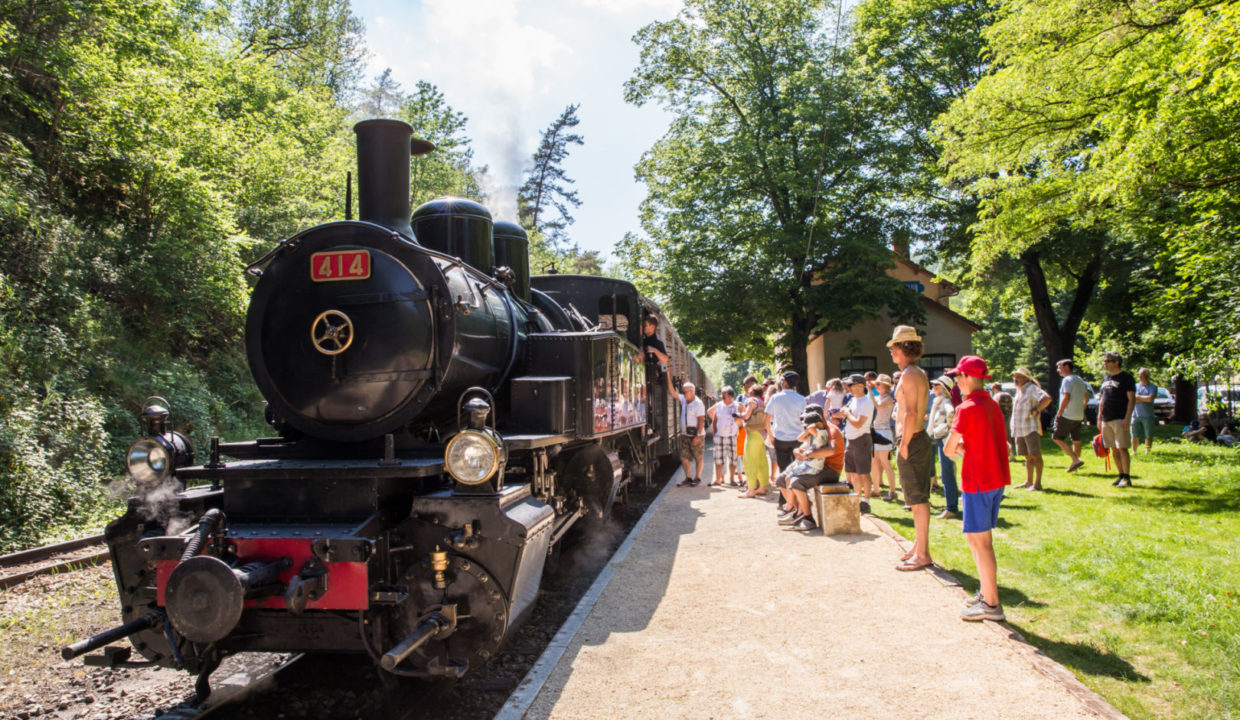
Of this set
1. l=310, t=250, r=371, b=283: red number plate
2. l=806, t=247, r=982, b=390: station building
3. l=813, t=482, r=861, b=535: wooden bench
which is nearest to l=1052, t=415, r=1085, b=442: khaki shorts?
l=813, t=482, r=861, b=535: wooden bench

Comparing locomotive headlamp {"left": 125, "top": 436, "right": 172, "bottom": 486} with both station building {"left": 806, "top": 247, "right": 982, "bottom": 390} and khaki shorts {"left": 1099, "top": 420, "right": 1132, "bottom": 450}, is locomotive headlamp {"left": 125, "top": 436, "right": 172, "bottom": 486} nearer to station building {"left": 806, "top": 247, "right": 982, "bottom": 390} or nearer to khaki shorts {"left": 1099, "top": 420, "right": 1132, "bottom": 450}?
khaki shorts {"left": 1099, "top": 420, "right": 1132, "bottom": 450}

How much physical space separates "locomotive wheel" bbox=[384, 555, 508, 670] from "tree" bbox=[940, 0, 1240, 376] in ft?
25.6

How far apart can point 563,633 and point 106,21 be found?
45.5 ft

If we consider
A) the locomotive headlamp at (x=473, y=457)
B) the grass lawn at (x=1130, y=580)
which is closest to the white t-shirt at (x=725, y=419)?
the grass lawn at (x=1130, y=580)

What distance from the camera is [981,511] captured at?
4.95 m

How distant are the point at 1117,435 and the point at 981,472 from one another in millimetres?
6950

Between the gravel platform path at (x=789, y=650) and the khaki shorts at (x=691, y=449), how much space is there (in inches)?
233

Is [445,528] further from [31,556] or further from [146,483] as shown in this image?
[31,556]

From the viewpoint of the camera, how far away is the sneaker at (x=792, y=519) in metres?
8.47

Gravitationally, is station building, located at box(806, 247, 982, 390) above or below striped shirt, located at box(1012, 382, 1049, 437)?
above

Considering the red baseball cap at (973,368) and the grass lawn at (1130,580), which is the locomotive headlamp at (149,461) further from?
the grass lawn at (1130,580)

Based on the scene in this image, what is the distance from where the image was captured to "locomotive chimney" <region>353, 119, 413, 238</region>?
510 centimetres

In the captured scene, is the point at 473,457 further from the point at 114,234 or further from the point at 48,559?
the point at 114,234

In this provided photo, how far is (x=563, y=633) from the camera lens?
4.80 metres
